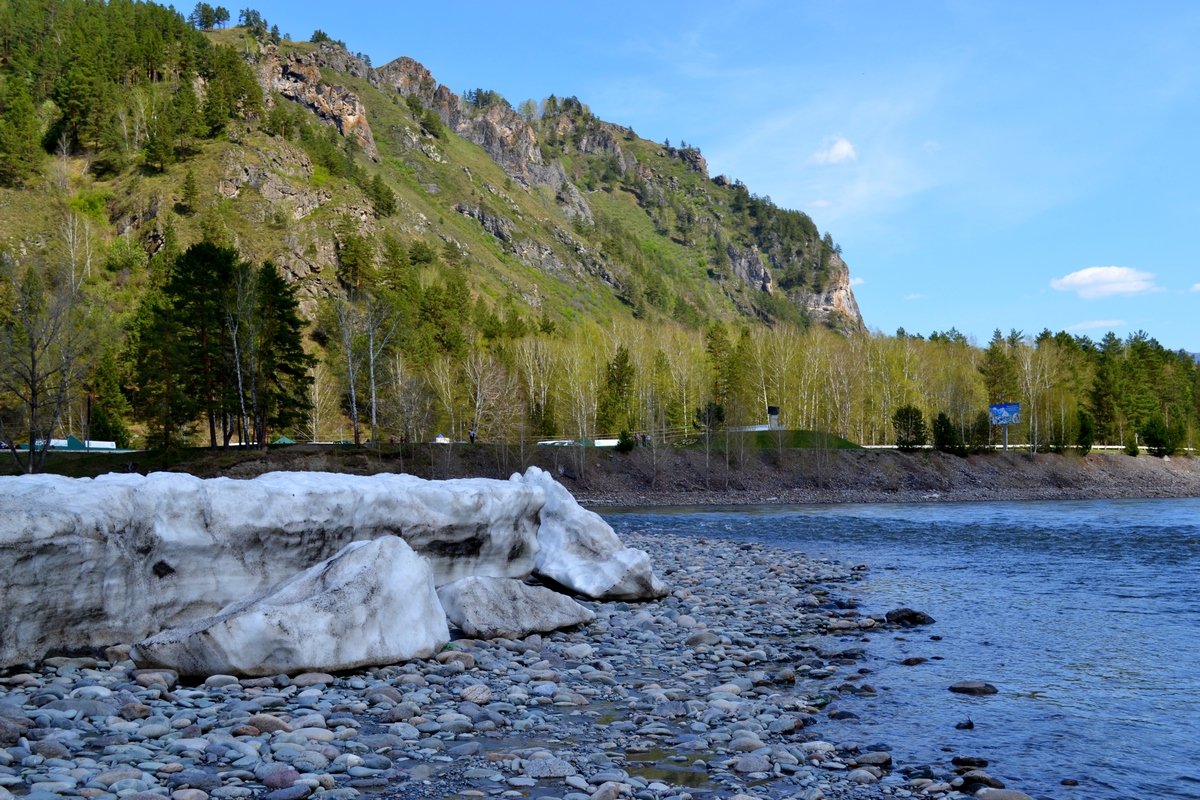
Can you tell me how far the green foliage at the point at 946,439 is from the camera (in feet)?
260

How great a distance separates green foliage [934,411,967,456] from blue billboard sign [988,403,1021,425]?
280 inches

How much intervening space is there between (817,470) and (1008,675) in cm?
6082

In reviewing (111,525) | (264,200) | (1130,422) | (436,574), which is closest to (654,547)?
(436,574)

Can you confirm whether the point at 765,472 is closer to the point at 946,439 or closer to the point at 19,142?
the point at 946,439

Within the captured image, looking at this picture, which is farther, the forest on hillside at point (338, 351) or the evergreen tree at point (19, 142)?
the evergreen tree at point (19, 142)

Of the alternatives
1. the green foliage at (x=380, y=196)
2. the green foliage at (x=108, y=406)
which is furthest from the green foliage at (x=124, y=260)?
the green foliage at (x=380, y=196)

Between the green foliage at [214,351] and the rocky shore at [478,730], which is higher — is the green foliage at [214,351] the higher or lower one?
the higher one

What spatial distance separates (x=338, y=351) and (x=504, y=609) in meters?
76.4

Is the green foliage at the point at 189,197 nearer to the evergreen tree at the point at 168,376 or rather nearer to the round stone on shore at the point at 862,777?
the evergreen tree at the point at 168,376

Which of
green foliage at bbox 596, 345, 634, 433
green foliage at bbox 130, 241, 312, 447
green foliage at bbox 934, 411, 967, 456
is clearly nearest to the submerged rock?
green foliage at bbox 130, 241, 312, 447

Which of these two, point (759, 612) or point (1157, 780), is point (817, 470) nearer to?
point (759, 612)

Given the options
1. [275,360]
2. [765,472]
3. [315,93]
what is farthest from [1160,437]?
[315,93]

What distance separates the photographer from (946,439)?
263 ft

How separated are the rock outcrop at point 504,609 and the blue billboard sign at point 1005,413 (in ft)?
265
